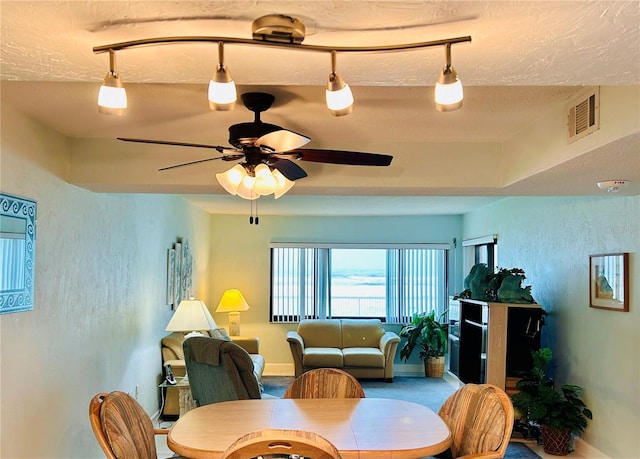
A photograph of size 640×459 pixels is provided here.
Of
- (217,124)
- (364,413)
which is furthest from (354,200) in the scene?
(364,413)

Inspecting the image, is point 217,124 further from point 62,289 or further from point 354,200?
point 354,200

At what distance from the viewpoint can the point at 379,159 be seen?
117 inches

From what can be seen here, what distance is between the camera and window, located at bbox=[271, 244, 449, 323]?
8.68m

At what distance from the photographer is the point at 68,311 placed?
3.56 m

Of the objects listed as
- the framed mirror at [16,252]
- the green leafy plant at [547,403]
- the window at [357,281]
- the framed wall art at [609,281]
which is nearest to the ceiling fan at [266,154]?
the framed mirror at [16,252]

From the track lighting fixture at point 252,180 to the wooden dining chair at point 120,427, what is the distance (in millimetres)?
1208

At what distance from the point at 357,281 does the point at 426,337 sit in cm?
139

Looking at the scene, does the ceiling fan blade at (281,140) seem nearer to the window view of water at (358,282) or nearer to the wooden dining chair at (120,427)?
the wooden dining chair at (120,427)

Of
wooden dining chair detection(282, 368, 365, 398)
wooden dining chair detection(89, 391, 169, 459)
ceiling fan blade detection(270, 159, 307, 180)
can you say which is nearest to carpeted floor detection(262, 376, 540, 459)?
wooden dining chair detection(282, 368, 365, 398)

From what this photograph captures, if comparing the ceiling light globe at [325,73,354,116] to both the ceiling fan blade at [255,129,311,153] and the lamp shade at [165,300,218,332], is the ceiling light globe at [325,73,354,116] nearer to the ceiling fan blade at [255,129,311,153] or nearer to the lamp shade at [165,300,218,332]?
the ceiling fan blade at [255,129,311,153]

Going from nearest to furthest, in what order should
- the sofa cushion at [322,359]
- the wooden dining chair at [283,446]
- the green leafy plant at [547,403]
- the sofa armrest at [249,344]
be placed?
the wooden dining chair at [283,446]
the green leafy plant at [547,403]
the sofa armrest at [249,344]
the sofa cushion at [322,359]

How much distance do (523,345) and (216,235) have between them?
200 inches

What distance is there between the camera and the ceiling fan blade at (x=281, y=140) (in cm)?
248

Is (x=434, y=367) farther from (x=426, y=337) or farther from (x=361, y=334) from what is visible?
(x=361, y=334)
